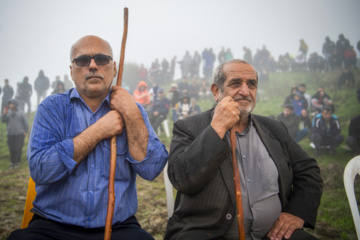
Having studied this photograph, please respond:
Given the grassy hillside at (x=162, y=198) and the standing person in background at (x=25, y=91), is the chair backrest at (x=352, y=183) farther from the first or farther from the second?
the standing person in background at (x=25, y=91)

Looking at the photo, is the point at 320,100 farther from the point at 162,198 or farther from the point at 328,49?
the point at 162,198

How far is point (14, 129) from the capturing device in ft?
30.0

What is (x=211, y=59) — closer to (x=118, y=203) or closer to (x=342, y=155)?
(x=342, y=155)

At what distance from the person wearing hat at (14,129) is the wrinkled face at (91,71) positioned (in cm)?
883

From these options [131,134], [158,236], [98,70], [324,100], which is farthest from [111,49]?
[324,100]

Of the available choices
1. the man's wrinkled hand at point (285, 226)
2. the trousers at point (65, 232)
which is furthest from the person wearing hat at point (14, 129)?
the man's wrinkled hand at point (285, 226)

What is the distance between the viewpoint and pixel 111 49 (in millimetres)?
2203

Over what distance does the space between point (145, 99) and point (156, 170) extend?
33.4 feet

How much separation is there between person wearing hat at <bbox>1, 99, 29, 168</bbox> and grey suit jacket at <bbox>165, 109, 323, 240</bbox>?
30.4 ft

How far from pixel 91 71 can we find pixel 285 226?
2.09 m

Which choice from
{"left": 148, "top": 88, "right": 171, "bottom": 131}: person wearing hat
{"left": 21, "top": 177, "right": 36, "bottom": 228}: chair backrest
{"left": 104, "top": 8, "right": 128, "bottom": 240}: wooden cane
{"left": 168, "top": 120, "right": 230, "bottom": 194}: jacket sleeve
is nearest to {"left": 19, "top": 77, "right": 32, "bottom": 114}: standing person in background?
{"left": 148, "top": 88, "right": 171, "bottom": 131}: person wearing hat

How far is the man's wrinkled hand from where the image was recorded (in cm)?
198

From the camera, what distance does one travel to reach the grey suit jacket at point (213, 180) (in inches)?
72.9

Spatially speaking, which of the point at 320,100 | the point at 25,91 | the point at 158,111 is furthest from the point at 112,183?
the point at 25,91
